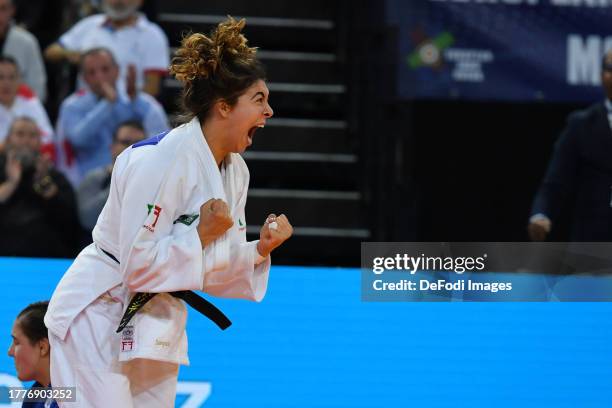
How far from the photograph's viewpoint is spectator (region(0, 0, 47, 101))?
22.1ft

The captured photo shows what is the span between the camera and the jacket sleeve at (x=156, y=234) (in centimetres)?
282

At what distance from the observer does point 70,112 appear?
6410 millimetres

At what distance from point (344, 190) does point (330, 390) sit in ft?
9.80

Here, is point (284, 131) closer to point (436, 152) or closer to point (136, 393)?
point (436, 152)

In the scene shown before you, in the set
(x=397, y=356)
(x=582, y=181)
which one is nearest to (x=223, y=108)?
(x=397, y=356)

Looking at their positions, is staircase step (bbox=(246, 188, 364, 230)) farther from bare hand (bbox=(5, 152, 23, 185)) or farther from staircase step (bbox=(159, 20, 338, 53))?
bare hand (bbox=(5, 152, 23, 185))

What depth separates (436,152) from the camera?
6.40 m

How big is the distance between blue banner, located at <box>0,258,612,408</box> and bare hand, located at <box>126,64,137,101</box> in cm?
227

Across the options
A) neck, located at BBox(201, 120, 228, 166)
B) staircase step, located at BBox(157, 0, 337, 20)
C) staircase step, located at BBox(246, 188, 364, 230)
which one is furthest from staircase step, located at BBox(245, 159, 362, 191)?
neck, located at BBox(201, 120, 228, 166)

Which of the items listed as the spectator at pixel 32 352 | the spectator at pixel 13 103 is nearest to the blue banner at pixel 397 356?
the spectator at pixel 32 352

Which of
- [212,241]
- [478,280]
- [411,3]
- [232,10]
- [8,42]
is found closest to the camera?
[212,241]

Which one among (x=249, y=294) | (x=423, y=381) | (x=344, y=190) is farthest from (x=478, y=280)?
(x=344, y=190)

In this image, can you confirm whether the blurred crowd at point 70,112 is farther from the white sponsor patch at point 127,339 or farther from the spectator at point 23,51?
the white sponsor patch at point 127,339

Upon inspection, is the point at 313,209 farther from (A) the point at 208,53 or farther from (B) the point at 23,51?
(A) the point at 208,53
